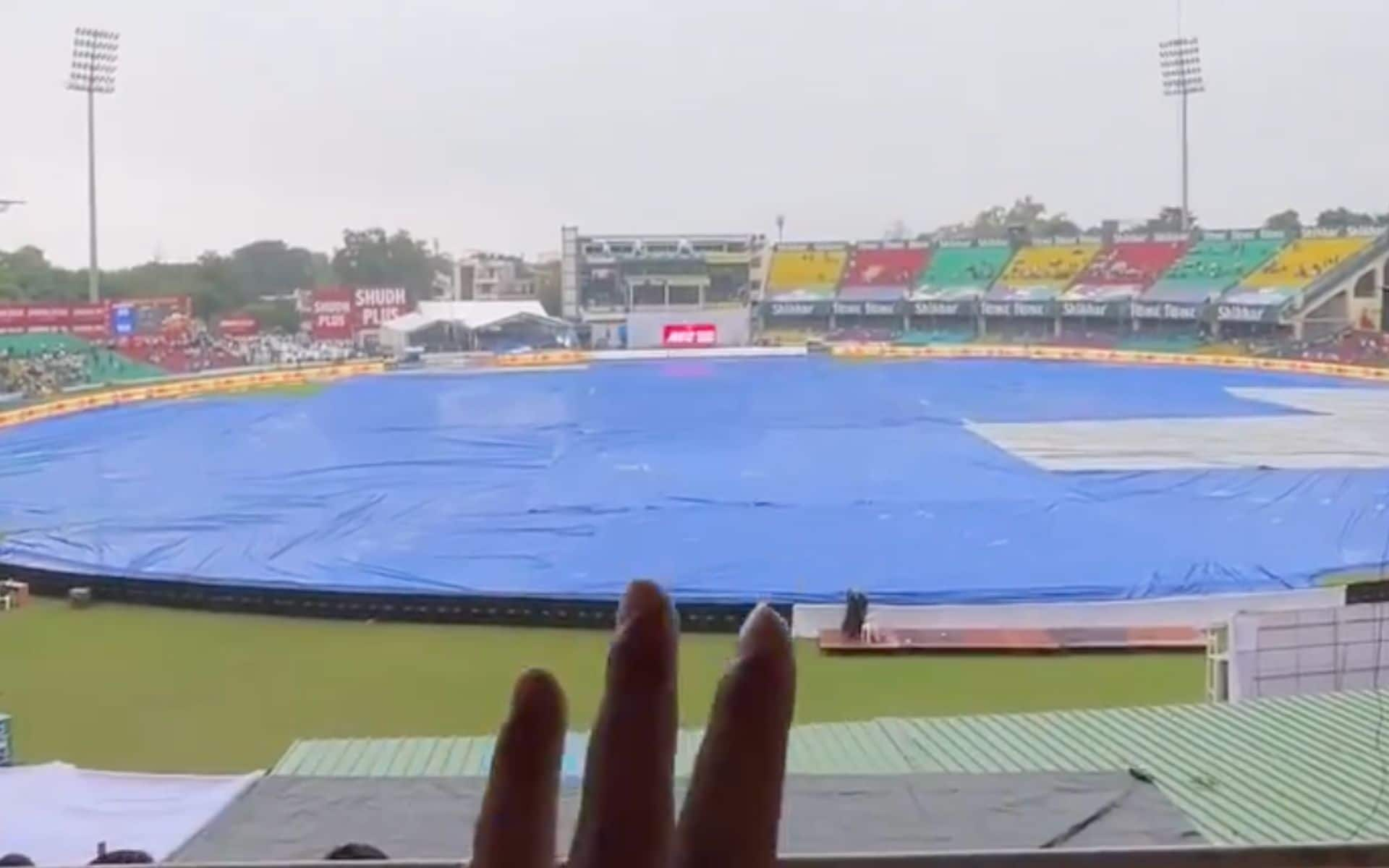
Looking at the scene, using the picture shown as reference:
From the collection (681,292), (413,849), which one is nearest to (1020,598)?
(413,849)

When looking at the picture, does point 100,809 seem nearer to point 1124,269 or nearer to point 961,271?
point 1124,269

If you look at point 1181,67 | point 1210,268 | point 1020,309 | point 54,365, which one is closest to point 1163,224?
point 1210,268

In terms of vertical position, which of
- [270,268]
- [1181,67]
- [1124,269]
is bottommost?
[270,268]

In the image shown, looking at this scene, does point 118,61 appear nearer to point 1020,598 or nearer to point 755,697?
point 1020,598

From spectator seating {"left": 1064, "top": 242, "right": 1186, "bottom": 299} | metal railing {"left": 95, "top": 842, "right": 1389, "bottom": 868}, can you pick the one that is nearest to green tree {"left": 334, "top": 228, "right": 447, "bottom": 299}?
metal railing {"left": 95, "top": 842, "right": 1389, "bottom": 868}

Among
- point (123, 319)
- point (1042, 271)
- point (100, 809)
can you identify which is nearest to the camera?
point (100, 809)
